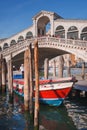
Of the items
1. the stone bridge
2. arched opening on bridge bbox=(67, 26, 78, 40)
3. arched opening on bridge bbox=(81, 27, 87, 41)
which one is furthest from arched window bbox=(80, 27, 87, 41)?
the stone bridge

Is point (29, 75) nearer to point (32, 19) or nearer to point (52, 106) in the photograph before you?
point (52, 106)

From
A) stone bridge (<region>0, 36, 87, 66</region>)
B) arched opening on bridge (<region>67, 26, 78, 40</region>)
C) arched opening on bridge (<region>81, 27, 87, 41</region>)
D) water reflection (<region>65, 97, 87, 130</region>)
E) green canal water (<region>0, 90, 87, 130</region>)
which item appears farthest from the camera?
arched opening on bridge (<region>67, 26, 78, 40</region>)

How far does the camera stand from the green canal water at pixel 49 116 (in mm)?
8055

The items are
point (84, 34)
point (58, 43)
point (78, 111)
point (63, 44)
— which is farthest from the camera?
point (84, 34)

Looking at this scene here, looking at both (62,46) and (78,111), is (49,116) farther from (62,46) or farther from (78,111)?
(62,46)

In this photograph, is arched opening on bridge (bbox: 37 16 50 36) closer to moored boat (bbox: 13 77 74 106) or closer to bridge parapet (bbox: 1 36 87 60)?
bridge parapet (bbox: 1 36 87 60)

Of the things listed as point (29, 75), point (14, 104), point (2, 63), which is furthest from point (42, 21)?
point (29, 75)

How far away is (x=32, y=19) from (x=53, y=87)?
1492 cm

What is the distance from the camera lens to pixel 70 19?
73.6ft

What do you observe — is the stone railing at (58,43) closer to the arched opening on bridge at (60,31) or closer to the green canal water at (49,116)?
the arched opening on bridge at (60,31)

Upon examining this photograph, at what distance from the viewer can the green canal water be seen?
8.05 m

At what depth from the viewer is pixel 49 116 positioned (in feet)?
30.9

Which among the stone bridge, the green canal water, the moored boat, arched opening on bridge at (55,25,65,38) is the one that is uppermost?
arched opening on bridge at (55,25,65,38)

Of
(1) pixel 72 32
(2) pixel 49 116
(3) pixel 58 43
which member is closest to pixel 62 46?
(3) pixel 58 43
